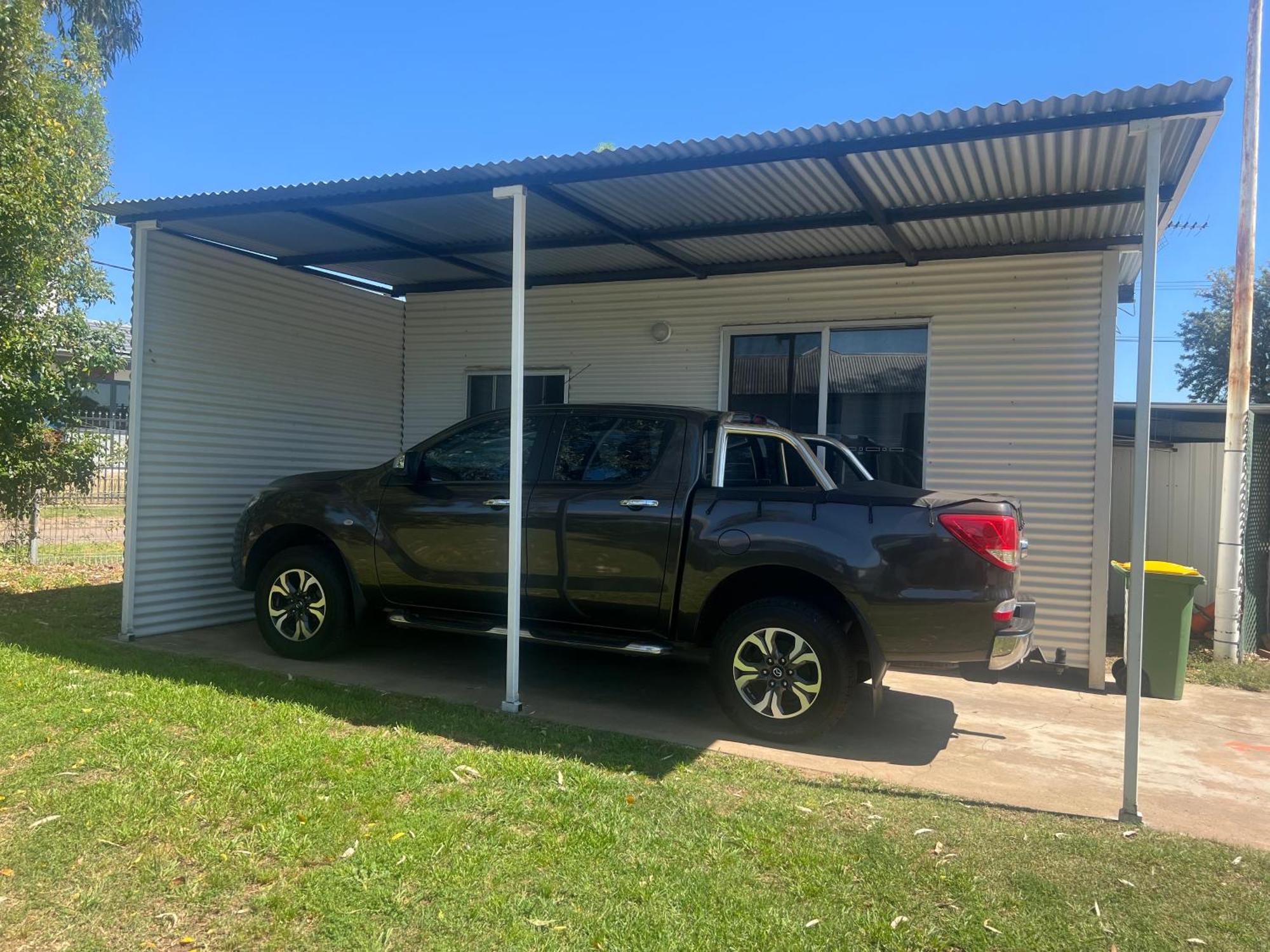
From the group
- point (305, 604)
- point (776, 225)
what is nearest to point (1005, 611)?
point (776, 225)

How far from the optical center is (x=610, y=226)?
22.1 ft

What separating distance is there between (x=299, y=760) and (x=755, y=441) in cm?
327

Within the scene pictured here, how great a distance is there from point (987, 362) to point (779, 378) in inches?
71.2

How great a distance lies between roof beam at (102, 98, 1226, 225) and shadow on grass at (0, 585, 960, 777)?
10.7 feet

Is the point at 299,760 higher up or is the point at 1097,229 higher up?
the point at 1097,229

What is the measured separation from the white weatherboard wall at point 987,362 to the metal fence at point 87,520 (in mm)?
5880

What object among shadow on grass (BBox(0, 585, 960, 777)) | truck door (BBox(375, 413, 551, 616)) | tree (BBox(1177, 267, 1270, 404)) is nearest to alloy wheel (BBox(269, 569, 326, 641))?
shadow on grass (BBox(0, 585, 960, 777))

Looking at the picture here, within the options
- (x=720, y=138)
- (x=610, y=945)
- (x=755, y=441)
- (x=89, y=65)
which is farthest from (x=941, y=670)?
(x=89, y=65)

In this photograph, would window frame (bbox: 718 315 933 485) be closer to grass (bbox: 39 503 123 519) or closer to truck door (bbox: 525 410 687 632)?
truck door (bbox: 525 410 687 632)

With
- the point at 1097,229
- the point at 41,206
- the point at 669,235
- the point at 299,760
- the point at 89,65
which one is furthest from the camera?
the point at 89,65

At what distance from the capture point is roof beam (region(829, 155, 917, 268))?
209 inches

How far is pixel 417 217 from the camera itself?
681 cm

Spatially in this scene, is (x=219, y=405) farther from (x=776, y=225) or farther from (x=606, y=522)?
(x=776, y=225)

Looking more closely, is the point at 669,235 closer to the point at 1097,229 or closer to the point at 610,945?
the point at 1097,229
